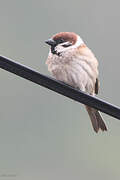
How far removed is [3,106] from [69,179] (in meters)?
3.04

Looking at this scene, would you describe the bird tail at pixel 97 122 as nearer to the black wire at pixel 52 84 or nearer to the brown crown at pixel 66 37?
the brown crown at pixel 66 37

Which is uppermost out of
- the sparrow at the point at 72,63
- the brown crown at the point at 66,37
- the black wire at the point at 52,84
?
the brown crown at the point at 66,37

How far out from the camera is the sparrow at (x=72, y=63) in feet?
19.0

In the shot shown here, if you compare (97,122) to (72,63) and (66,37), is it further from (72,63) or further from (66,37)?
(66,37)

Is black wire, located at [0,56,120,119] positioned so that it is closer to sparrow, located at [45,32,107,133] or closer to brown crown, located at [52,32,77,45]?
sparrow, located at [45,32,107,133]

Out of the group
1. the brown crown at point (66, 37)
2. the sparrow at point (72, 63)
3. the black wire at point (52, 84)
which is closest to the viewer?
the black wire at point (52, 84)

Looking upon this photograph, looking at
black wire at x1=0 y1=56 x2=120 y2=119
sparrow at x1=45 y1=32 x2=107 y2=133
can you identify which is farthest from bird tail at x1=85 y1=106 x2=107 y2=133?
black wire at x1=0 y1=56 x2=120 y2=119

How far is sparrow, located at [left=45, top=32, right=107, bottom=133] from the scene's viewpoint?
5.80m

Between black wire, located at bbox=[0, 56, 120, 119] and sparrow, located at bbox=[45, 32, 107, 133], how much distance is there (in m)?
1.27

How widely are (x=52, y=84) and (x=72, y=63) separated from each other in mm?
1334

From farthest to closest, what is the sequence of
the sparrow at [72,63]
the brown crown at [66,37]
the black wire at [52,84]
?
the brown crown at [66,37]
the sparrow at [72,63]
the black wire at [52,84]

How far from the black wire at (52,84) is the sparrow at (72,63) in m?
1.27

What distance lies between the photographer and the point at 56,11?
16.5 meters

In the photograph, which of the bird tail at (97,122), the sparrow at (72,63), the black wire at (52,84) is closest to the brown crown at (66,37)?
the sparrow at (72,63)
